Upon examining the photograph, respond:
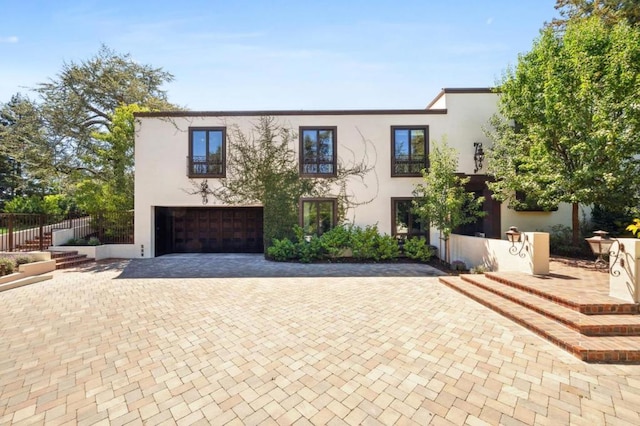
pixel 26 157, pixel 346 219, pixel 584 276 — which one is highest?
pixel 26 157

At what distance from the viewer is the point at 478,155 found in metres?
11.4

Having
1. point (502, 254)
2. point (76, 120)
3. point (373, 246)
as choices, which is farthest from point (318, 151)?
point (76, 120)

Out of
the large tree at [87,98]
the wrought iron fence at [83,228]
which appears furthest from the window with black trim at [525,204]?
the large tree at [87,98]

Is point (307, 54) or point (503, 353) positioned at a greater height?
point (307, 54)

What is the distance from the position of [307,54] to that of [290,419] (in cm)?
1092

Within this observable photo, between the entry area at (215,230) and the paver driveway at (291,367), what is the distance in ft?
25.1

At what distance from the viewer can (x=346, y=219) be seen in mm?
11648

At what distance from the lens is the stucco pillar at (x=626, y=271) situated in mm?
4391

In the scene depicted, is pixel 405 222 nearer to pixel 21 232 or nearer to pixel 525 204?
pixel 525 204

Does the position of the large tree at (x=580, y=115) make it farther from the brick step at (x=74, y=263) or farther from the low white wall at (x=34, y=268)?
the brick step at (x=74, y=263)

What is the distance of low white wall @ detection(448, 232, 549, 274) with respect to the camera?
21.8 ft

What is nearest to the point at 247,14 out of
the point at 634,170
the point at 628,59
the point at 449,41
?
the point at 449,41

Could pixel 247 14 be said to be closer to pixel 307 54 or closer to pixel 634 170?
pixel 307 54

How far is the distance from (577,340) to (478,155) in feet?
30.8
